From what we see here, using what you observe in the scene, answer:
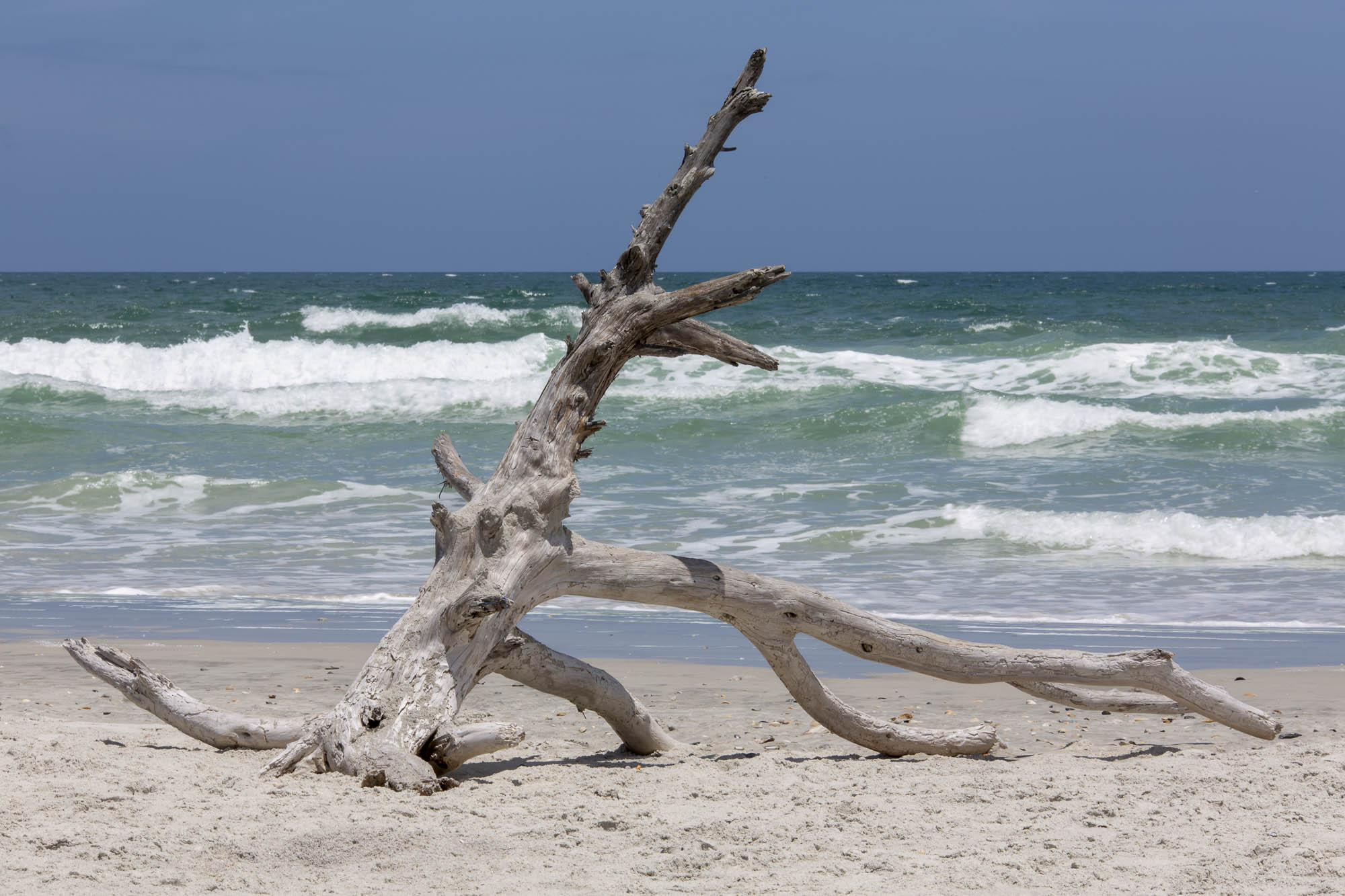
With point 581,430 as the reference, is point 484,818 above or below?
below

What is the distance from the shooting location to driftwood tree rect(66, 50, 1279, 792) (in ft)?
→ 13.6

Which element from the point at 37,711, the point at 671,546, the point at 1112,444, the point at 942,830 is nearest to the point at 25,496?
the point at 671,546

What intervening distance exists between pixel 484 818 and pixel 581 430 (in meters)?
1.53

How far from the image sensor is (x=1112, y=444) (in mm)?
14914

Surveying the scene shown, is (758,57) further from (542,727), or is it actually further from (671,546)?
(671,546)

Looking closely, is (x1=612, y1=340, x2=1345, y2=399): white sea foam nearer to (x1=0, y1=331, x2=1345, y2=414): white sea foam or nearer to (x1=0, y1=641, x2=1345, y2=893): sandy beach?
(x1=0, y1=331, x2=1345, y2=414): white sea foam

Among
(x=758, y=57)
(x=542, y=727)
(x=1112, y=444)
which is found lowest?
(x=542, y=727)

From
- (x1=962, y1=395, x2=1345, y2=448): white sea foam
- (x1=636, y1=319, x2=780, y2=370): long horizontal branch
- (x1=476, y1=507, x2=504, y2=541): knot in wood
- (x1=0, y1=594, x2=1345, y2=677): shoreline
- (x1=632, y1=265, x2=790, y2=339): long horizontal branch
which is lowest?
(x1=0, y1=594, x2=1345, y2=677): shoreline

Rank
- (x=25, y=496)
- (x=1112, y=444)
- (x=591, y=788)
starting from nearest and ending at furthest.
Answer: (x=591, y=788)
(x=25, y=496)
(x=1112, y=444)

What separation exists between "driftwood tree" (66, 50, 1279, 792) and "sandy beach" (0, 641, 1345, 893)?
0.16 m

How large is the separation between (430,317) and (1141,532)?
80.7ft

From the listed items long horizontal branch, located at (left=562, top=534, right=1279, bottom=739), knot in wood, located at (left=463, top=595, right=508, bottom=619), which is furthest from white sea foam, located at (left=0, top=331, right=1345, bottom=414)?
knot in wood, located at (left=463, top=595, right=508, bottom=619)

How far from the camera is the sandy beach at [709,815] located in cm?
320

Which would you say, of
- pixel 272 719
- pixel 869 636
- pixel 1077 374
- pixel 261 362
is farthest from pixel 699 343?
pixel 261 362
